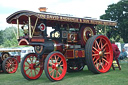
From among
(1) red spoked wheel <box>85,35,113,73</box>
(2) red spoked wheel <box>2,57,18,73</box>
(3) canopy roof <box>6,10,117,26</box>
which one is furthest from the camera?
(2) red spoked wheel <box>2,57,18,73</box>

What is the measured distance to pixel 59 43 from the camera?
8008mm

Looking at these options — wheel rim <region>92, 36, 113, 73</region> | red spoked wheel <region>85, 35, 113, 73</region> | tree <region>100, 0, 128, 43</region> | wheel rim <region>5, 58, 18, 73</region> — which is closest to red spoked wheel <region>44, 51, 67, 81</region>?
red spoked wheel <region>85, 35, 113, 73</region>

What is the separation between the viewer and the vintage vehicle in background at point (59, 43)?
23.4ft

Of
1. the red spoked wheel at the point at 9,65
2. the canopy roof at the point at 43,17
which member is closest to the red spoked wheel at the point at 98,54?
the canopy roof at the point at 43,17

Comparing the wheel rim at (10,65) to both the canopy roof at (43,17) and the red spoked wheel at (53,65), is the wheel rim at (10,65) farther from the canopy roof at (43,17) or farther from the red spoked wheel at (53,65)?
the red spoked wheel at (53,65)

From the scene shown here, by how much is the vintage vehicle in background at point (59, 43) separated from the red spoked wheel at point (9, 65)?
10.4ft

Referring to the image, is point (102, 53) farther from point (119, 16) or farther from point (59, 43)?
point (119, 16)

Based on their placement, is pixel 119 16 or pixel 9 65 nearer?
pixel 9 65

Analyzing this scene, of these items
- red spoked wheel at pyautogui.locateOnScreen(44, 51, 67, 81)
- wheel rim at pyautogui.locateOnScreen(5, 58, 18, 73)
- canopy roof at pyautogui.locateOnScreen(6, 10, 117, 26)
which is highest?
canopy roof at pyautogui.locateOnScreen(6, 10, 117, 26)

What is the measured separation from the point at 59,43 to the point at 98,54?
1.54 metres

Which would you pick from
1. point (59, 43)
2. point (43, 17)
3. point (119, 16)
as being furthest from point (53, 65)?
point (119, 16)

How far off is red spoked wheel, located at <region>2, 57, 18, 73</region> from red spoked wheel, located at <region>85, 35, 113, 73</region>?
4.88 meters

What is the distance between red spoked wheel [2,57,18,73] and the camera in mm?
10961

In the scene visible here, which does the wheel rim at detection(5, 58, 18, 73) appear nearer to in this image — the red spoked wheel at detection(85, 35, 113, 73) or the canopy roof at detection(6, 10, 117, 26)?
the canopy roof at detection(6, 10, 117, 26)
